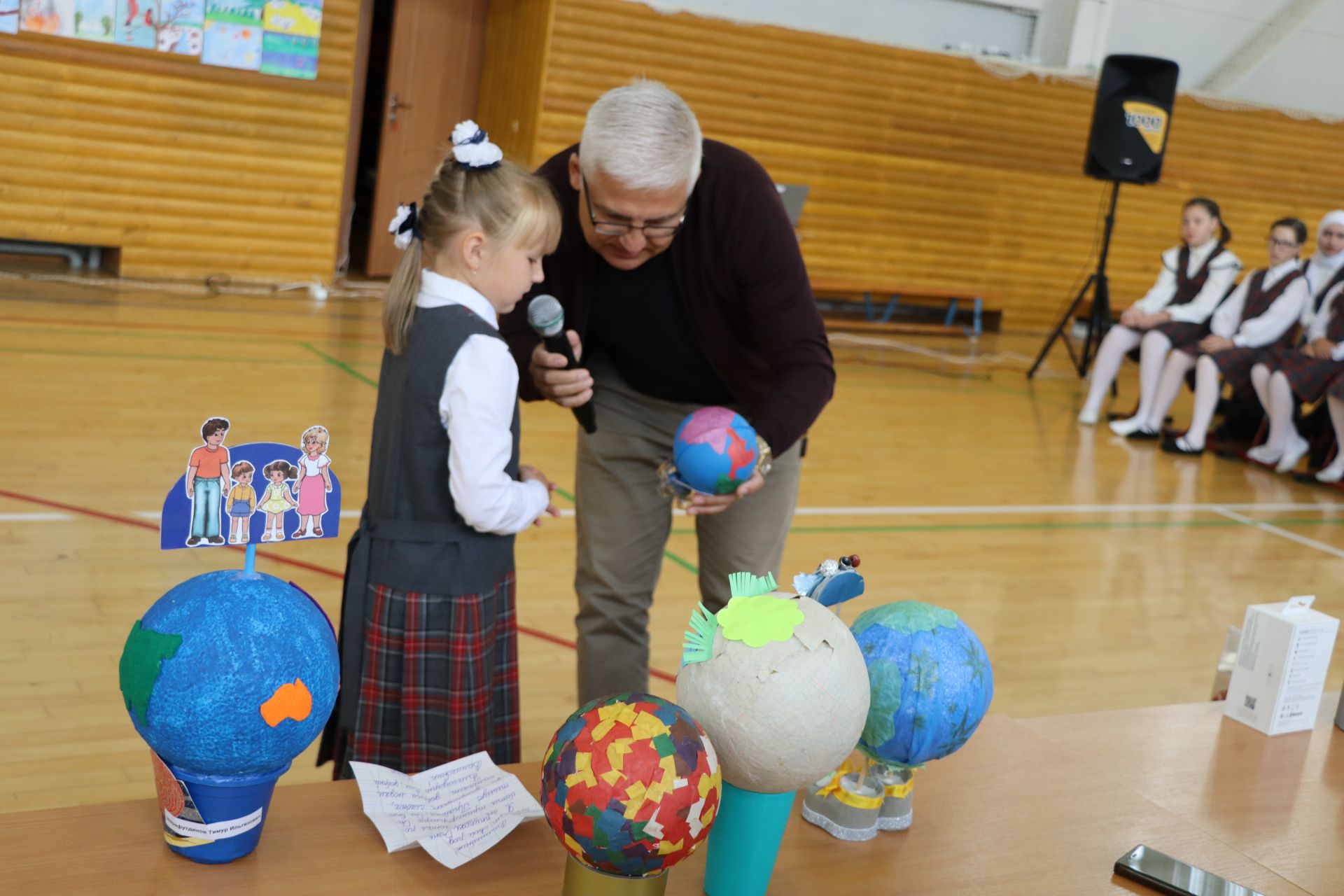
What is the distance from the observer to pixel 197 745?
111cm

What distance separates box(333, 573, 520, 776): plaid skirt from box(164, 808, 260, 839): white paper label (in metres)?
0.70

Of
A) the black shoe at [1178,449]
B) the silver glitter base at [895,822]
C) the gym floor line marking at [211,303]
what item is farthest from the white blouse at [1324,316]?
the silver glitter base at [895,822]

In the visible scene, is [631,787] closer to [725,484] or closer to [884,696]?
[884,696]

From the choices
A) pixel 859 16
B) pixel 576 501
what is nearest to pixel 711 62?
pixel 859 16

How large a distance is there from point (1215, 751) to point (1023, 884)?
2.19 feet

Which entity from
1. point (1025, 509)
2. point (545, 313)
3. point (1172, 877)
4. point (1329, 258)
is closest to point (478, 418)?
point (545, 313)

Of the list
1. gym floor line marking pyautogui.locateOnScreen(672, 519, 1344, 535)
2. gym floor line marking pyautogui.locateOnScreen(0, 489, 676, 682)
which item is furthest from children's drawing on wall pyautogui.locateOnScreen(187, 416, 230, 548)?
gym floor line marking pyautogui.locateOnScreen(672, 519, 1344, 535)

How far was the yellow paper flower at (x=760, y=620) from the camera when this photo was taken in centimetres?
117

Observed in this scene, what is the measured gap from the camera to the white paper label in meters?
1.18

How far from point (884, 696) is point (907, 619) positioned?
3.6 inches

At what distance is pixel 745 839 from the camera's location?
4.05 feet

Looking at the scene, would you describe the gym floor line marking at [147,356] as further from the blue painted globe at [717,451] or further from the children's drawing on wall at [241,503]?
the children's drawing on wall at [241,503]

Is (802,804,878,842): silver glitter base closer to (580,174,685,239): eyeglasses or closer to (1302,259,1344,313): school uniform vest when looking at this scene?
(580,174,685,239): eyeglasses

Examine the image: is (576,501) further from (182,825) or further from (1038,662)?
Answer: (1038,662)
